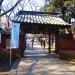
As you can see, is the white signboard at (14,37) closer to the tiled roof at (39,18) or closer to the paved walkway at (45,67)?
the paved walkway at (45,67)

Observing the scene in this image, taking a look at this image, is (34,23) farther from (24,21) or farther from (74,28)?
(74,28)

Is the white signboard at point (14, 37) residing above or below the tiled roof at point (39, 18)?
below

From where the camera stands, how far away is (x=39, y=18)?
96.8ft

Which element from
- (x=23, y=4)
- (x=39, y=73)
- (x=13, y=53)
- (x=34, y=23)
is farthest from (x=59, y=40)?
(x=23, y=4)

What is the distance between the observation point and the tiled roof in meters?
28.0

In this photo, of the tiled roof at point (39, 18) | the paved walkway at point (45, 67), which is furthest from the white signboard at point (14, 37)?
the tiled roof at point (39, 18)

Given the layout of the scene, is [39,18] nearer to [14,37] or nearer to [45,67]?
[45,67]

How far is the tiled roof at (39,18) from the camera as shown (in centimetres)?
2799

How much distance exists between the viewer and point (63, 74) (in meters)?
15.8

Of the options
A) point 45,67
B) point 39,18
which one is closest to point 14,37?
point 45,67

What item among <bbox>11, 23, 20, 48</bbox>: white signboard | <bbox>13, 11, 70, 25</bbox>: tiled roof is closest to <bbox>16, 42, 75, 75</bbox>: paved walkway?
<bbox>11, 23, 20, 48</bbox>: white signboard

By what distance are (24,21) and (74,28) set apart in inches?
262

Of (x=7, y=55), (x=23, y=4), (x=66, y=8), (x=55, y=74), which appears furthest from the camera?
(x=23, y=4)

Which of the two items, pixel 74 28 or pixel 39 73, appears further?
pixel 74 28
